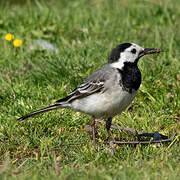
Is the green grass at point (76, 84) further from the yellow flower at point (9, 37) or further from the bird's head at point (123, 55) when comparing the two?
the bird's head at point (123, 55)

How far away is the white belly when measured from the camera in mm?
4707

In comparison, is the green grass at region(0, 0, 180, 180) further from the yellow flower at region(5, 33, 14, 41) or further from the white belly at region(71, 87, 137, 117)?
the white belly at region(71, 87, 137, 117)

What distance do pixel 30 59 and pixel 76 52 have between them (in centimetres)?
73

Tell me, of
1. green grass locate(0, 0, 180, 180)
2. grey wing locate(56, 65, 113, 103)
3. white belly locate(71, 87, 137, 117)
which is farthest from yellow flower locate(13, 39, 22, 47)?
white belly locate(71, 87, 137, 117)

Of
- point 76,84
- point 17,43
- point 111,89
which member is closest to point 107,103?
point 111,89

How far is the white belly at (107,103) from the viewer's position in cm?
471

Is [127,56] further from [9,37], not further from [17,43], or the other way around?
[9,37]

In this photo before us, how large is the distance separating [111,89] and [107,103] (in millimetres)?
153

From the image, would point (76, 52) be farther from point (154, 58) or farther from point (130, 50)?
point (130, 50)

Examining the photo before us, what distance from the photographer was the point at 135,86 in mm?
4797

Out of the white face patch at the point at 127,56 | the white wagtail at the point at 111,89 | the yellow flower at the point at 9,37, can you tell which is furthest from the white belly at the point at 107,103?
the yellow flower at the point at 9,37

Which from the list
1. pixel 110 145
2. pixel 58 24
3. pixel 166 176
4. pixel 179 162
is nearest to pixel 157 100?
pixel 110 145

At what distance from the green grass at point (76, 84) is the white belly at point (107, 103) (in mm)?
354

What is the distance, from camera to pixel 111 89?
4.75 meters
